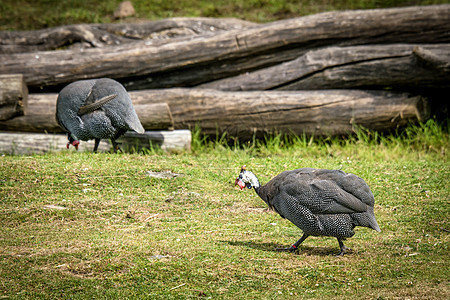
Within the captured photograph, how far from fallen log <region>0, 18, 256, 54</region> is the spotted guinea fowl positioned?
603cm

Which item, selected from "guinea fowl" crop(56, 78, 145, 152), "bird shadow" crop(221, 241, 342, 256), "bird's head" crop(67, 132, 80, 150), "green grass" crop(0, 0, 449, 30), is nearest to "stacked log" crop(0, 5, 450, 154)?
"guinea fowl" crop(56, 78, 145, 152)

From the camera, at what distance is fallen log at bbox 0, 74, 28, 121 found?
Result: 873 centimetres

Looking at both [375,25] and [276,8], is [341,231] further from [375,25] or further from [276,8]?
[276,8]

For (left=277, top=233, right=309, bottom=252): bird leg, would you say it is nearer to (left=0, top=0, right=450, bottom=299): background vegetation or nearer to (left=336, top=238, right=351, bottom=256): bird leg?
(left=0, top=0, right=450, bottom=299): background vegetation

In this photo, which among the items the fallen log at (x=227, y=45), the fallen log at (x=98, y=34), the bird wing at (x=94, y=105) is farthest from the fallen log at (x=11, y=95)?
the fallen log at (x=98, y=34)

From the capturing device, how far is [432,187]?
665 centimetres

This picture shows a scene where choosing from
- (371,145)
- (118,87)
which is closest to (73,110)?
(118,87)

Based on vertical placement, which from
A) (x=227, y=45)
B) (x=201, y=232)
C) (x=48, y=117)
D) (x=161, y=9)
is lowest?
(x=201, y=232)

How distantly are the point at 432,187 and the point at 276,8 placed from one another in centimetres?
771

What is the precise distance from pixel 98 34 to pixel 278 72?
11.9 feet

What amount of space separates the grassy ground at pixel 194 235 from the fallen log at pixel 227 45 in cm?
228

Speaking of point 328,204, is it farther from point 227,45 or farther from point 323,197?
point 227,45

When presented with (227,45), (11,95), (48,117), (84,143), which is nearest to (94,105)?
(84,143)

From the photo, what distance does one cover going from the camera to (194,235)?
16.9 ft
